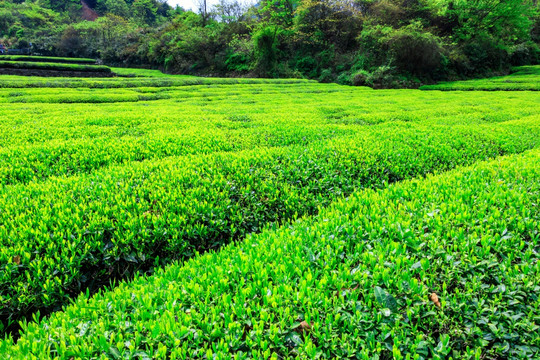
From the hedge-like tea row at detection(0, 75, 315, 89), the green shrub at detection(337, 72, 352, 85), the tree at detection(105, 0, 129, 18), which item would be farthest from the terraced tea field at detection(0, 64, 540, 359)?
the tree at detection(105, 0, 129, 18)

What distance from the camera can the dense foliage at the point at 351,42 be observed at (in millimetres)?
37656

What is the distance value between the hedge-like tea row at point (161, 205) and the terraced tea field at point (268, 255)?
1.2 inches

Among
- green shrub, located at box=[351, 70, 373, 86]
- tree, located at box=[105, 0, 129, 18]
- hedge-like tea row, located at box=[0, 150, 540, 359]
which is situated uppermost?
tree, located at box=[105, 0, 129, 18]

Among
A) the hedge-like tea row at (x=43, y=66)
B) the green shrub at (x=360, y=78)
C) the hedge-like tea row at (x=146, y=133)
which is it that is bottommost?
the hedge-like tea row at (x=146, y=133)

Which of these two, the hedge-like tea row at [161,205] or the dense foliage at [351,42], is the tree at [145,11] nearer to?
the dense foliage at [351,42]

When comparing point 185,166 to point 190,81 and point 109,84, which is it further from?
point 190,81

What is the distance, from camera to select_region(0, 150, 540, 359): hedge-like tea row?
2363 mm

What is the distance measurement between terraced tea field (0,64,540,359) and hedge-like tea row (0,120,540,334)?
29 millimetres

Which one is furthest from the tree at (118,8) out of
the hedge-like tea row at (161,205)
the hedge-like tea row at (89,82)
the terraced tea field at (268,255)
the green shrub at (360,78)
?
the hedge-like tea row at (161,205)

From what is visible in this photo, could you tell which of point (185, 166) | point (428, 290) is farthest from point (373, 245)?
point (185, 166)

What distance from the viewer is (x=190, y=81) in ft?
106

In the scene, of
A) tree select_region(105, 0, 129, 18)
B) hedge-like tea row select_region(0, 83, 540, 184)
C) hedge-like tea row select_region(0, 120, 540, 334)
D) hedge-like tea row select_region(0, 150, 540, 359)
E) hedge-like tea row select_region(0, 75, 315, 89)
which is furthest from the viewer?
tree select_region(105, 0, 129, 18)

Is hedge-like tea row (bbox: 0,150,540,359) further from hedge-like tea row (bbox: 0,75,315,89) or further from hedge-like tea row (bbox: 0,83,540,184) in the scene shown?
hedge-like tea row (bbox: 0,75,315,89)

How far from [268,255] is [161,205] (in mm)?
2164
